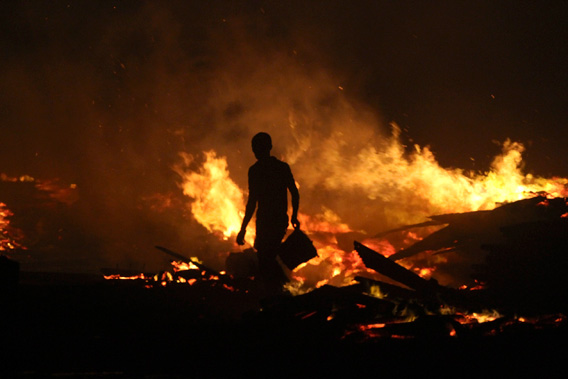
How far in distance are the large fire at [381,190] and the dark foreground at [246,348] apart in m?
6.57

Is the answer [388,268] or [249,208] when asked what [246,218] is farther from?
[388,268]

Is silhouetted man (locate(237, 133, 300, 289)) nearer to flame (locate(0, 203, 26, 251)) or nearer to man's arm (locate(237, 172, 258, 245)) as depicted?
man's arm (locate(237, 172, 258, 245))

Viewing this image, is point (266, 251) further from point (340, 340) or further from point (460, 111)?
point (460, 111)

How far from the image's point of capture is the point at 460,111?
51.9 feet

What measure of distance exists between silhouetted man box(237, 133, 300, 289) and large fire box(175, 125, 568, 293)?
438 centimetres

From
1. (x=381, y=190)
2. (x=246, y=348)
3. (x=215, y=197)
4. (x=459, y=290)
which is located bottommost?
(x=246, y=348)

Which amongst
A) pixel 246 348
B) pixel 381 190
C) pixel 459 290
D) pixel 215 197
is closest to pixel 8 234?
pixel 215 197

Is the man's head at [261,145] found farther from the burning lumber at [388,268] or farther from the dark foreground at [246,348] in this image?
the dark foreground at [246,348]

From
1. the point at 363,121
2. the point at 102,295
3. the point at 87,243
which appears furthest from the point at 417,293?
the point at 87,243

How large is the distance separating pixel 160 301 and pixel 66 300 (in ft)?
4.12

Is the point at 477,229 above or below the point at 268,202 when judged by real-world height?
below

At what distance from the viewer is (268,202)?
21.7ft

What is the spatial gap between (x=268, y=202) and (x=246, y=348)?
2849 millimetres

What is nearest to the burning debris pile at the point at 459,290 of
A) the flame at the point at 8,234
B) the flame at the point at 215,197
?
the flame at the point at 215,197
